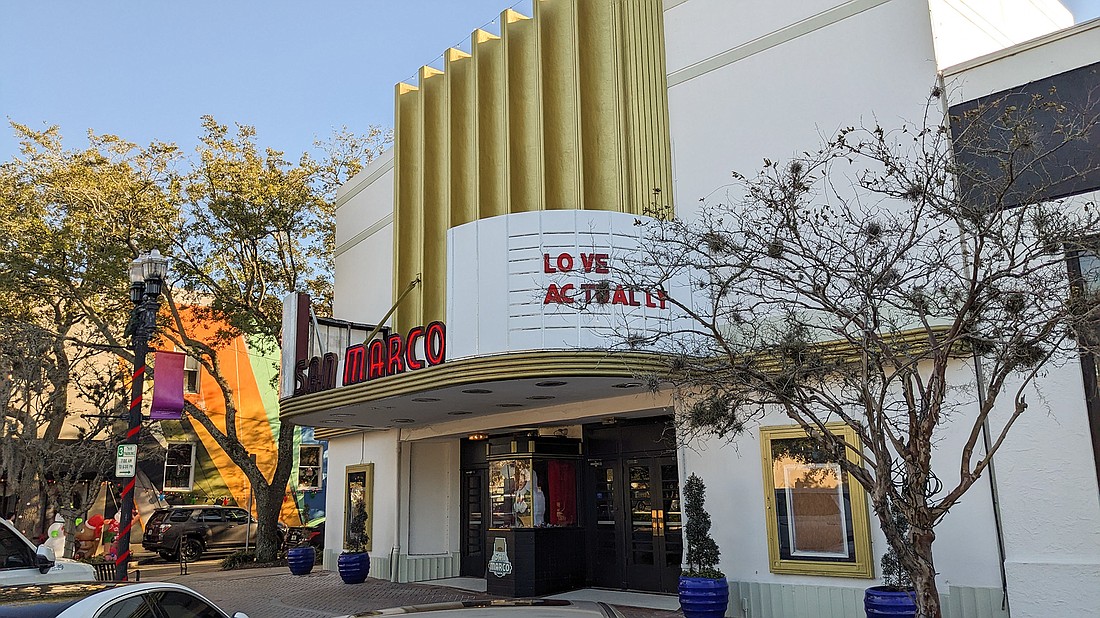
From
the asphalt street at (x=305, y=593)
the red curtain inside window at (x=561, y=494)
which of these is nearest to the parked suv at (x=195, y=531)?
the asphalt street at (x=305, y=593)

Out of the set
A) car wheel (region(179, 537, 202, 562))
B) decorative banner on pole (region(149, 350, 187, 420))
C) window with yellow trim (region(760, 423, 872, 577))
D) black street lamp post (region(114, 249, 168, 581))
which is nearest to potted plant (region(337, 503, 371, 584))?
black street lamp post (region(114, 249, 168, 581))

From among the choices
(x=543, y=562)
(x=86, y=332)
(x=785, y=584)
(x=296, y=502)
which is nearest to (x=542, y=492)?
(x=543, y=562)

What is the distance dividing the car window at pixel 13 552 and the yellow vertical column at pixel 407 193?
33.3 ft

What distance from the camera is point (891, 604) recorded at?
10.0 m

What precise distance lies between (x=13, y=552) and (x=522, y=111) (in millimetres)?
11520

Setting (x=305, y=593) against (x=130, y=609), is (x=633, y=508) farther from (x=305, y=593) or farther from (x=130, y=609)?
(x=130, y=609)

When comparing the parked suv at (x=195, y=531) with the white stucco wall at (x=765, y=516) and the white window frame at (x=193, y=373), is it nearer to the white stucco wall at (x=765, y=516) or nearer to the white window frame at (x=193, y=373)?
the white window frame at (x=193, y=373)

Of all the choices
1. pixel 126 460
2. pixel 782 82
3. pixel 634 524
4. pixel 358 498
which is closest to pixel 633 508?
pixel 634 524

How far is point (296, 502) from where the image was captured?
3412 centimetres

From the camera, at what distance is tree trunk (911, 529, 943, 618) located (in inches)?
274

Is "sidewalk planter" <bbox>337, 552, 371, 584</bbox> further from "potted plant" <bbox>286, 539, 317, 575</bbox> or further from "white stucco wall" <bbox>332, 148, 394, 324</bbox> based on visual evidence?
"white stucco wall" <bbox>332, 148, 394, 324</bbox>

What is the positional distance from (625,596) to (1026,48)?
1078 cm

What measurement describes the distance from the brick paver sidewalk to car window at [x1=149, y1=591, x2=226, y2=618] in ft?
26.8

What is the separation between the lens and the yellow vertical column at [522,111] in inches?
658
